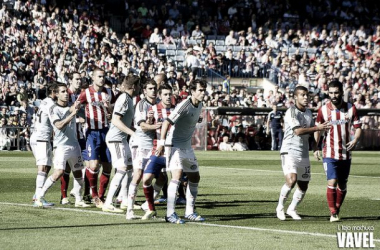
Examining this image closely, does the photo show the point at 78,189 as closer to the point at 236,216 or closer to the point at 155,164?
the point at 155,164

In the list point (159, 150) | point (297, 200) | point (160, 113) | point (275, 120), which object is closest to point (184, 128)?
point (159, 150)

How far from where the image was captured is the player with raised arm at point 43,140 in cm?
1377

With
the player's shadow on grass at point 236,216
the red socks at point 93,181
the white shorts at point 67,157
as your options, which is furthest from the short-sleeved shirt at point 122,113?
the player's shadow on grass at point 236,216

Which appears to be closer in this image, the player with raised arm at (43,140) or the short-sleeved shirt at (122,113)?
the short-sleeved shirt at (122,113)

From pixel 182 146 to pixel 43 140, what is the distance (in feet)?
10.2

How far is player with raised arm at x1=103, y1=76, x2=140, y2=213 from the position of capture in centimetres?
1304

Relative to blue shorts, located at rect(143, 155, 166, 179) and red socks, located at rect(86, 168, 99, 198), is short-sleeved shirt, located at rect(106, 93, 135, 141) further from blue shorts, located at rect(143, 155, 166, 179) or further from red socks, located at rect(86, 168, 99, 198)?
blue shorts, located at rect(143, 155, 166, 179)

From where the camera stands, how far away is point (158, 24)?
143 ft

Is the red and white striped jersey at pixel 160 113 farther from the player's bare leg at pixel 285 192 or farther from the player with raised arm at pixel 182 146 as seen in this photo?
the player's bare leg at pixel 285 192

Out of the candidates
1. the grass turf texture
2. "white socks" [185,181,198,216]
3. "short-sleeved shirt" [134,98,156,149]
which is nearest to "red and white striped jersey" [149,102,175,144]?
"short-sleeved shirt" [134,98,156,149]

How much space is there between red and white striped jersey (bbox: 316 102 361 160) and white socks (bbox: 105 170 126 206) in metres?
3.11

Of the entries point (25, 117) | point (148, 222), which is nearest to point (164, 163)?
point (148, 222)

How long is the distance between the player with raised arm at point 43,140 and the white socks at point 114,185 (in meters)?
1.09

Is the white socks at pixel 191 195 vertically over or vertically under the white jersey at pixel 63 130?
under
